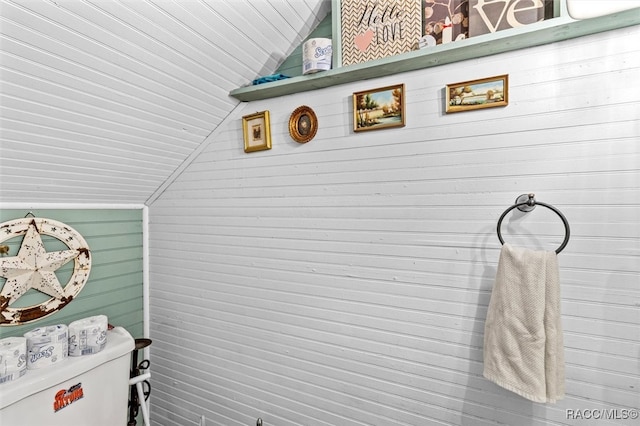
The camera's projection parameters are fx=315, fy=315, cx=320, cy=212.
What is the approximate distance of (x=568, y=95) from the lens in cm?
94

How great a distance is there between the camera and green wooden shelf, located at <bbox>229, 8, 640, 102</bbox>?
2.84ft

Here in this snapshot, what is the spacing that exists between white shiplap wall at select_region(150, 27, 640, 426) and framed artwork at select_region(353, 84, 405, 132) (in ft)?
0.11

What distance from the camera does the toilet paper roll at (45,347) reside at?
116 cm

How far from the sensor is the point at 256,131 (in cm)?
143

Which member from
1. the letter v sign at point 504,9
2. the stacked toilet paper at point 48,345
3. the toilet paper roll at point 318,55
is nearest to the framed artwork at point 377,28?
the toilet paper roll at point 318,55

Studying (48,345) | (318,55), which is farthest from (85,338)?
(318,55)

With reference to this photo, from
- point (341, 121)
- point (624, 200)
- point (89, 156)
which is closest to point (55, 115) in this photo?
point (89, 156)

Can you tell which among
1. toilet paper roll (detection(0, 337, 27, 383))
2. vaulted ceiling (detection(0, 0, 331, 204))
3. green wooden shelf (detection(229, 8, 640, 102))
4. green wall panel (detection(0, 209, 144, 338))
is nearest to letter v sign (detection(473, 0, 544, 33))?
green wooden shelf (detection(229, 8, 640, 102))

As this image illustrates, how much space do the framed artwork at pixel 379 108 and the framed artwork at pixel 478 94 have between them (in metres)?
0.17

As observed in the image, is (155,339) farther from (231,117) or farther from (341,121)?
(341,121)

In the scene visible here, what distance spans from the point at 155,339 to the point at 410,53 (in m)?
1.89

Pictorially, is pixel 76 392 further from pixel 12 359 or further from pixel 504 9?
pixel 504 9

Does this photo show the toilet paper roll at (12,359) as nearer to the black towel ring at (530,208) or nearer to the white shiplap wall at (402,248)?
the white shiplap wall at (402,248)

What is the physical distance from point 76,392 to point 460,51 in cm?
184
